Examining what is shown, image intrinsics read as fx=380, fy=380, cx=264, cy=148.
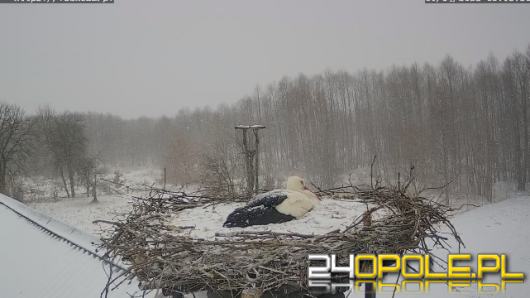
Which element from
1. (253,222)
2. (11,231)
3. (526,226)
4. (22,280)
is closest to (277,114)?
(526,226)

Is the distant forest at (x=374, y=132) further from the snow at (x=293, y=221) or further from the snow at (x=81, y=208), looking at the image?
the snow at (x=293, y=221)

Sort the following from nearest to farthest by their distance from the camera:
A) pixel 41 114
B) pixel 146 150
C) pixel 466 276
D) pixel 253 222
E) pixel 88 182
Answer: pixel 466 276 < pixel 253 222 < pixel 88 182 < pixel 41 114 < pixel 146 150

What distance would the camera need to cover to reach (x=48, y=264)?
10.4 m

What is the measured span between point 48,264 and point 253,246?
31.8ft

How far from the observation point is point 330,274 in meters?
2.86

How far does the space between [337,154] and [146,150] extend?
30.9 metres

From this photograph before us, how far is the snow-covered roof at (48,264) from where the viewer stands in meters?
8.90

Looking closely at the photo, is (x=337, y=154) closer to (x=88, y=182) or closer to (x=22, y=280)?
(x=88, y=182)

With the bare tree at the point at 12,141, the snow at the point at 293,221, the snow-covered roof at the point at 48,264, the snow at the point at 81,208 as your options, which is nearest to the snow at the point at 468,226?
the snow at the point at 293,221

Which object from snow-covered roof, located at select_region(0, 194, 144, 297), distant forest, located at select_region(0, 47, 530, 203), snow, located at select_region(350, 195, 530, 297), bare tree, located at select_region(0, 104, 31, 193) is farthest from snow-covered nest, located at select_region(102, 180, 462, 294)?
bare tree, located at select_region(0, 104, 31, 193)

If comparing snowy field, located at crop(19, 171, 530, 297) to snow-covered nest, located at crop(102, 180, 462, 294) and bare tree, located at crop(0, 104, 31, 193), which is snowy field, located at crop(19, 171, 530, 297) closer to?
snow-covered nest, located at crop(102, 180, 462, 294)

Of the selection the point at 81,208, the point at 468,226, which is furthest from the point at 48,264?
the point at 81,208

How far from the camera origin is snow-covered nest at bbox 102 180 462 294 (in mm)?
2816

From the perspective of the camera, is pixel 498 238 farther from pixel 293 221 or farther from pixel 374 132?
pixel 374 132
